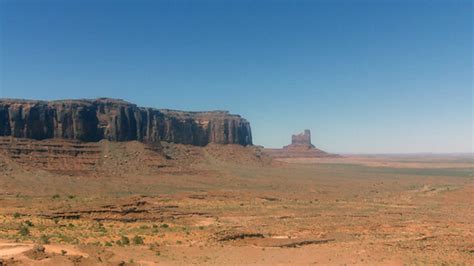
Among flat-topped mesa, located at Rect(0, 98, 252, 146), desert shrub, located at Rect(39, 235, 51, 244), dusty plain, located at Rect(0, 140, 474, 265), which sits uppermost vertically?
flat-topped mesa, located at Rect(0, 98, 252, 146)

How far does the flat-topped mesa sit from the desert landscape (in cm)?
25

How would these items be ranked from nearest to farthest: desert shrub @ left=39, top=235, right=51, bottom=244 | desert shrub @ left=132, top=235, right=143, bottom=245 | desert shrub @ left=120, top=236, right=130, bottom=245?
desert shrub @ left=39, top=235, right=51, bottom=244
desert shrub @ left=120, top=236, right=130, bottom=245
desert shrub @ left=132, top=235, right=143, bottom=245

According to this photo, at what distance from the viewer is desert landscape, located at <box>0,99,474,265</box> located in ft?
83.5

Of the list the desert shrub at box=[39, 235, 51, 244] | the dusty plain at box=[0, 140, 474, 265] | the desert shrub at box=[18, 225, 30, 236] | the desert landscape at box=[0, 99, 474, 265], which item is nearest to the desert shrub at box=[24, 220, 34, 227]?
the desert landscape at box=[0, 99, 474, 265]

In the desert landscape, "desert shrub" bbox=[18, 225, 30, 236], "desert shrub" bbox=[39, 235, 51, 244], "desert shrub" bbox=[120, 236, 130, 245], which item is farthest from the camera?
"desert shrub" bbox=[18, 225, 30, 236]

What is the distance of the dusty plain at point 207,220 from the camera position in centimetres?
2472

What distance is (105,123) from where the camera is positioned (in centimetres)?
9512

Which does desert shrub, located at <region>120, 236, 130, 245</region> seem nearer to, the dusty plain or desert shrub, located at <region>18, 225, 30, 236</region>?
the dusty plain

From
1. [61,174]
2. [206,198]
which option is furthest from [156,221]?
[61,174]

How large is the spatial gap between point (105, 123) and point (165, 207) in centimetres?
5252

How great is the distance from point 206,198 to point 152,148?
154 feet

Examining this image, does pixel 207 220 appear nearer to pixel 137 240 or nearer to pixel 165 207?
pixel 165 207

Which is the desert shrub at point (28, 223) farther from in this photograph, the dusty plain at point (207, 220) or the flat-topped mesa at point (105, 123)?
the flat-topped mesa at point (105, 123)

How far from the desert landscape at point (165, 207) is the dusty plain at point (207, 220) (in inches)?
4.9
